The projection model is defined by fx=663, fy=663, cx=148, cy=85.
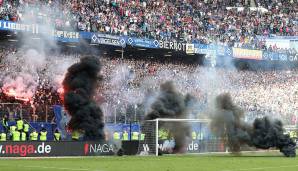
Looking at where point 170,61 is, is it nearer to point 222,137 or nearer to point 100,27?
point 100,27

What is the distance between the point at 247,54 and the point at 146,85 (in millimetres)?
12656

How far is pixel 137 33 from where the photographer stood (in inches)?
1896

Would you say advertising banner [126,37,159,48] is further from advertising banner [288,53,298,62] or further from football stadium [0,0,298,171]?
advertising banner [288,53,298,62]

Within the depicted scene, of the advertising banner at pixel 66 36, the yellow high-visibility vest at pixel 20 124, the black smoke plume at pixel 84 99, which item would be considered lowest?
the yellow high-visibility vest at pixel 20 124

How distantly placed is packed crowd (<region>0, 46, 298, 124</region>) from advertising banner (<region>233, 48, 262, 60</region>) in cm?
182

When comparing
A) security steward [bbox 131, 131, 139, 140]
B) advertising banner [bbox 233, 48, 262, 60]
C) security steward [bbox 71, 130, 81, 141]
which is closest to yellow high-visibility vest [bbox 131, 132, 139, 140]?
security steward [bbox 131, 131, 139, 140]

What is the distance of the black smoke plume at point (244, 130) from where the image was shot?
32406mm

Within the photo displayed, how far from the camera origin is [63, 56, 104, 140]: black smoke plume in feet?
107

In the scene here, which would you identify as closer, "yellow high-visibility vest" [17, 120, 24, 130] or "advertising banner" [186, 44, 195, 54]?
"yellow high-visibility vest" [17, 120, 24, 130]

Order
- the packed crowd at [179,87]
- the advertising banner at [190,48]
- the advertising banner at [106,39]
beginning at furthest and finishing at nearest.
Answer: the advertising banner at [190,48] < the advertising banner at [106,39] < the packed crowd at [179,87]

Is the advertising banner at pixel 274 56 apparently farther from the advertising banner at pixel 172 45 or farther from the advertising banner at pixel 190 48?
the advertising banner at pixel 172 45

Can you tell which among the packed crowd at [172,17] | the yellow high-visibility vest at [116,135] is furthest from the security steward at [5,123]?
the packed crowd at [172,17]

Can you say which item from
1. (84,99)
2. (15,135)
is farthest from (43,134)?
(84,99)

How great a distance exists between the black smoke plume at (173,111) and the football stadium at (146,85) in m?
0.08
